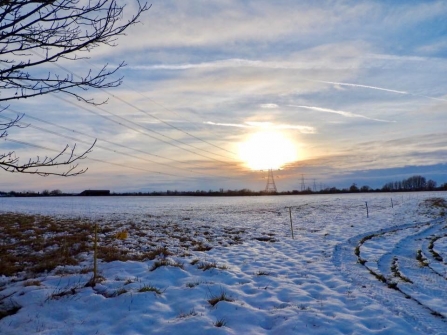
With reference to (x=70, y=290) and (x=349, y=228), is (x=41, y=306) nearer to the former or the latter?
(x=70, y=290)

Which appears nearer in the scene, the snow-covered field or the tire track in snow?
the snow-covered field

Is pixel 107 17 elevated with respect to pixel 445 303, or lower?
elevated

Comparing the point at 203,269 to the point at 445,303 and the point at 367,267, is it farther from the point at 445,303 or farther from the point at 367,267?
the point at 445,303

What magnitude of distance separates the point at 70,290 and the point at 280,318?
4576mm

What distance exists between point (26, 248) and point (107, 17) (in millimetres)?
10971

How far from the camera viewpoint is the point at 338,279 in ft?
30.2

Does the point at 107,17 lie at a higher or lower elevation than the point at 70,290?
higher

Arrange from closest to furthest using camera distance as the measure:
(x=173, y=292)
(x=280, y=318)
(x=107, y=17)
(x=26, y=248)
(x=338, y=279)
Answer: (x=107, y=17)
(x=280, y=318)
(x=173, y=292)
(x=338, y=279)
(x=26, y=248)

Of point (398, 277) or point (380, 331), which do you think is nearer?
point (380, 331)

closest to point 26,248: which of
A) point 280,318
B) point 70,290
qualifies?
point 70,290

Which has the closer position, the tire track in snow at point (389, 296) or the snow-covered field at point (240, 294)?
the snow-covered field at point (240, 294)

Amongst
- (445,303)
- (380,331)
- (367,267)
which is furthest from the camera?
(367,267)

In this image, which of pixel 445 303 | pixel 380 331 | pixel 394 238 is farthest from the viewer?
pixel 394 238

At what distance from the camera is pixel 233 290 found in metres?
7.98
